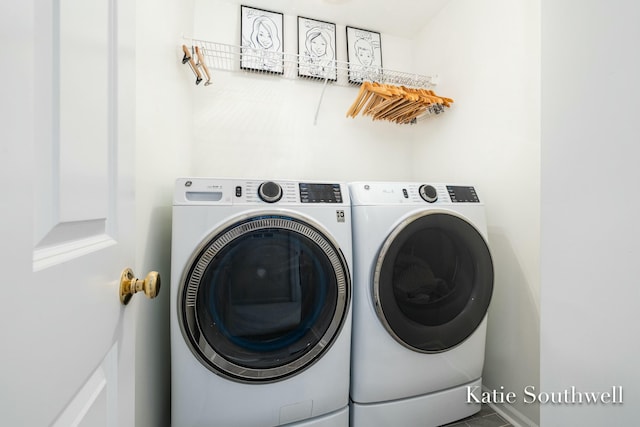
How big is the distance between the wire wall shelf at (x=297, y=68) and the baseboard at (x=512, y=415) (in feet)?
6.44

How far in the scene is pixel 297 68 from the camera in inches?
72.7

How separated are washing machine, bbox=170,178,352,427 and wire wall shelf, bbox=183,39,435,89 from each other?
3.62ft

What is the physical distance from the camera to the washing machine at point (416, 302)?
105 cm

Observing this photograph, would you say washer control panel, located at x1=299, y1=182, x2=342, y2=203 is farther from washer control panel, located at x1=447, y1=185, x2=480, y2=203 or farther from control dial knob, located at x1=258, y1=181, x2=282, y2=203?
washer control panel, located at x1=447, y1=185, x2=480, y2=203

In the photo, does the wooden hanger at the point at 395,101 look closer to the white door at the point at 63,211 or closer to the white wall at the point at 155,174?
the white wall at the point at 155,174

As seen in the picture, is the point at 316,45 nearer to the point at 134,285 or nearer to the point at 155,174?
the point at 155,174

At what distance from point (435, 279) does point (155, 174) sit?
1.21 m

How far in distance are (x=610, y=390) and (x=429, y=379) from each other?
0.79 meters

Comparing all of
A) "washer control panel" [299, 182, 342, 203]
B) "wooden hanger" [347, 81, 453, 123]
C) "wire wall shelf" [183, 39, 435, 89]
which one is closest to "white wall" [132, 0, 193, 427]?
"wire wall shelf" [183, 39, 435, 89]

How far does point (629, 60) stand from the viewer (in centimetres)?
43

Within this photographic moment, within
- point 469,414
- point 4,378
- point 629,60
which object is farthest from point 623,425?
point 469,414

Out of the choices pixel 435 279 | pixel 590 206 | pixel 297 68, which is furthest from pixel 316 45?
pixel 590 206

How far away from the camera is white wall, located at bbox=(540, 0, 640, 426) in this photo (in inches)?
17.1

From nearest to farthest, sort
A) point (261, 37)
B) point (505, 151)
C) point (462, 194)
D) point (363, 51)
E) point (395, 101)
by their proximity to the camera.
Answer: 1. point (462, 194)
2. point (505, 151)
3. point (395, 101)
4. point (261, 37)
5. point (363, 51)
